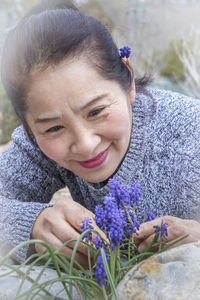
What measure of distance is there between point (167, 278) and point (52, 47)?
840mm

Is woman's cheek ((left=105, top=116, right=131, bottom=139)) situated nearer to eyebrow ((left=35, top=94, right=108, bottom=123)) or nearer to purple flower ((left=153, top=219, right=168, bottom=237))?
eyebrow ((left=35, top=94, right=108, bottom=123))

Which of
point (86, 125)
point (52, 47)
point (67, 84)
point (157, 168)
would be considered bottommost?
point (157, 168)

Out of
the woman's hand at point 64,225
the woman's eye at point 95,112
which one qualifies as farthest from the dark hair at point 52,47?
the woman's hand at point 64,225

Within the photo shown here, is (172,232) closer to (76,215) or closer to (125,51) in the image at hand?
(76,215)

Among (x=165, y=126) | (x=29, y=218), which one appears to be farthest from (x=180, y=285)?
(x=165, y=126)

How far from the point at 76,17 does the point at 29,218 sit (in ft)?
2.55

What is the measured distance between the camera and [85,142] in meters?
1.27

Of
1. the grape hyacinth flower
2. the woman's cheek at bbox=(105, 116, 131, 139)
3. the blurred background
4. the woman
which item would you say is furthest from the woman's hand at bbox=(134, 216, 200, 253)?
the blurred background

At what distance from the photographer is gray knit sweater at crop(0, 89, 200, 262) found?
1.60 m

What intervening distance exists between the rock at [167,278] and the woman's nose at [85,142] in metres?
0.48

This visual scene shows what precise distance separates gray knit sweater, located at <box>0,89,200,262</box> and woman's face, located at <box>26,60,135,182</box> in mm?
260

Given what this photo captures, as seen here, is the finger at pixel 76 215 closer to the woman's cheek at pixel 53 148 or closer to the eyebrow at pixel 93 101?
the woman's cheek at pixel 53 148

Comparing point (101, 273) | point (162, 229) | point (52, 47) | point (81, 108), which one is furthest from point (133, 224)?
point (52, 47)

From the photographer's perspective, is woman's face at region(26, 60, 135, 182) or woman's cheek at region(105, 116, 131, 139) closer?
woman's face at region(26, 60, 135, 182)
